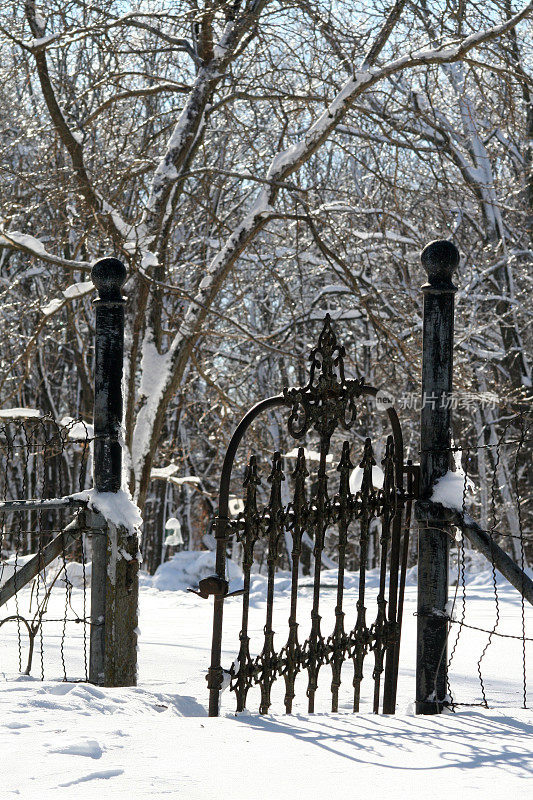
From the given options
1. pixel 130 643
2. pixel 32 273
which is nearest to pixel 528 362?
pixel 32 273

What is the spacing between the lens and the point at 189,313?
755cm

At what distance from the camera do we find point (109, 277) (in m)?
4.62

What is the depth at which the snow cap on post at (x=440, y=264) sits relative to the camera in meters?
4.10

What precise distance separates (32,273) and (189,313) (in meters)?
9.53

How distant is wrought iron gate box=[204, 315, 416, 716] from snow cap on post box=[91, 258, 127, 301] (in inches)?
46.1

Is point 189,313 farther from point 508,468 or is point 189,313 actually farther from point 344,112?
point 508,468

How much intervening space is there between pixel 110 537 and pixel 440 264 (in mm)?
2057

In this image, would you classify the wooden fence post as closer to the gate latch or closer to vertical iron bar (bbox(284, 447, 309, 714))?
the gate latch

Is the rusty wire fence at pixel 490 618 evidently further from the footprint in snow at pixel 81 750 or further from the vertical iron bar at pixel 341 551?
the footprint in snow at pixel 81 750

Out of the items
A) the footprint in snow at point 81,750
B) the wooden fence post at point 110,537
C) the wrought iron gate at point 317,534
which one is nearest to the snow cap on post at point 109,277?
the wooden fence post at point 110,537

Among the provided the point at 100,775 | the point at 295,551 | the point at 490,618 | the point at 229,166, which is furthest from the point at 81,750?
the point at 229,166

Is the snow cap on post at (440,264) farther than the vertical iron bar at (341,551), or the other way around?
the snow cap on post at (440,264)

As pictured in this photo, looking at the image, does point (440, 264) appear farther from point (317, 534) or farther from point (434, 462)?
point (317, 534)

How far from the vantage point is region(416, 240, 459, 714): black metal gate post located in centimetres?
382
